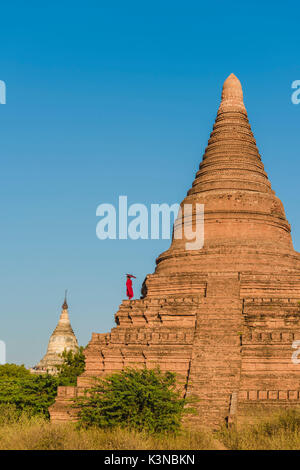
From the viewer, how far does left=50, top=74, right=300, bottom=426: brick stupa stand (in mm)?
19312

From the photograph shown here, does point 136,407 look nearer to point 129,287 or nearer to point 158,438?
point 158,438

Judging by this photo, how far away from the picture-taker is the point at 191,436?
47.8 feet

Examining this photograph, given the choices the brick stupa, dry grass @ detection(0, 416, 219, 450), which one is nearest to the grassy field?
dry grass @ detection(0, 416, 219, 450)

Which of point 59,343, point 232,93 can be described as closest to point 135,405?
point 232,93

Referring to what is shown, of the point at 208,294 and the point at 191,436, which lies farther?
the point at 208,294

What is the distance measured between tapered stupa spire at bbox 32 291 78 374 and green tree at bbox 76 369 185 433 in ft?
130

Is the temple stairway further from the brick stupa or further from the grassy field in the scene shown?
the grassy field

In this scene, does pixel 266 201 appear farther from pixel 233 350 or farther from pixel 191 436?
pixel 191 436

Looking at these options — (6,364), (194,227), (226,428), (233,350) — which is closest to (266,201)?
(194,227)

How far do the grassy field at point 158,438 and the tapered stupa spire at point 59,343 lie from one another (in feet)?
135

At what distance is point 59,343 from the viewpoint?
58438 mm

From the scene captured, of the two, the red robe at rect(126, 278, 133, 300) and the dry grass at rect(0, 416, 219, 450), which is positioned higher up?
the red robe at rect(126, 278, 133, 300)
